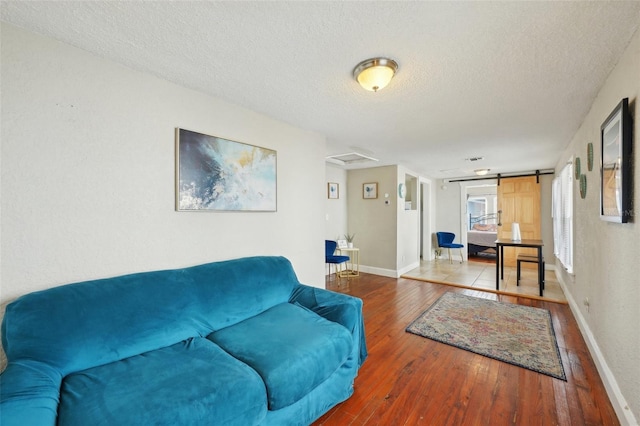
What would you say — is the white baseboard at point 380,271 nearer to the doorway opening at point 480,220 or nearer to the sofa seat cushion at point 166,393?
the doorway opening at point 480,220

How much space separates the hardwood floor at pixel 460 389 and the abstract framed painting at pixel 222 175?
5.68 feet

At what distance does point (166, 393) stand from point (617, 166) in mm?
2685

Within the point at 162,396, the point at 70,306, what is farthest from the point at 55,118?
the point at 162,396

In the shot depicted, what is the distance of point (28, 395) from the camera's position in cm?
99

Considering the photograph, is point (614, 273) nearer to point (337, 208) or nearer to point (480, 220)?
point (337, 208)

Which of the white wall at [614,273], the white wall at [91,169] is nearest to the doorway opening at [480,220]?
the white wall at [614,273]

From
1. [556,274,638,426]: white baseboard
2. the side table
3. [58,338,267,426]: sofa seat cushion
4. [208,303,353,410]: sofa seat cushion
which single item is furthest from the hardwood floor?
the side table

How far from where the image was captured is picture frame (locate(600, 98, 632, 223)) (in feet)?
4.81

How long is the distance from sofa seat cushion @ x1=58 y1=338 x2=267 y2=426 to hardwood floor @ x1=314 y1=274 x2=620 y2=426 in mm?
725

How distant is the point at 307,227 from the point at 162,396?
6.98 feet

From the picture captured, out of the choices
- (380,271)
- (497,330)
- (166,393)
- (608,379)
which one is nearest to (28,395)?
(166,393)

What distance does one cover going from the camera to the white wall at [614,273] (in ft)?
4.66

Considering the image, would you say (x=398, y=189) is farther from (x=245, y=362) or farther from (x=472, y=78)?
(x=245, y=362)

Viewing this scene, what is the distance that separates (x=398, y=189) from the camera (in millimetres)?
5102
